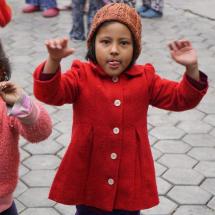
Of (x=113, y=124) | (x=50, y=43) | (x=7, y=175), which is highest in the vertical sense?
(x=50, y=43)

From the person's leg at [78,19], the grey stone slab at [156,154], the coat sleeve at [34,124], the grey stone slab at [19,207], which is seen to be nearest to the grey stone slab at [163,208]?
the grey stone slab at [156,154]

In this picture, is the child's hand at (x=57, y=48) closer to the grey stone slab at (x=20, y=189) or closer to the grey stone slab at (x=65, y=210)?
the grey stone slab at (x=65, y=210)

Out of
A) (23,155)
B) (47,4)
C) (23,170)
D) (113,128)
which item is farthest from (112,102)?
(47,4)

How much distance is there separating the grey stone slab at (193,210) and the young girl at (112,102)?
3.13ft

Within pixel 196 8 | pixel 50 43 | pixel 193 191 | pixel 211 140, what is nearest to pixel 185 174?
pixel 193 191

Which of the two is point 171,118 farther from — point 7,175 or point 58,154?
point 7,175

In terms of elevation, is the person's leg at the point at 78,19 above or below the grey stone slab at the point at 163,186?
below

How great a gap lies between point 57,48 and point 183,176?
1956 mm

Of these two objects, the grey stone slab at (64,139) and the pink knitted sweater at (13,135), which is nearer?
the pink knitted sweater at (13,135)

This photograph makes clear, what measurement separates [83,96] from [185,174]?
1.66 metres

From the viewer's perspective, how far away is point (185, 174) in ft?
12.5

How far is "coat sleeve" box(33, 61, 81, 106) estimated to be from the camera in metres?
2.22

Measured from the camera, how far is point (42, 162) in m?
3.98

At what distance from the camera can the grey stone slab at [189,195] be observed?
352cm
